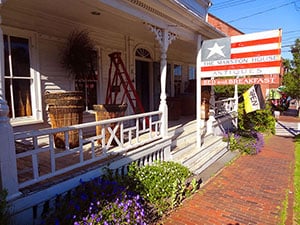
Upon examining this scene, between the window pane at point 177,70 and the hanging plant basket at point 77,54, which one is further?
the window pane at point 177,70

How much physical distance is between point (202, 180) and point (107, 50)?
3.77 meters

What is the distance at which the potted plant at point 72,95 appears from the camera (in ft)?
12.5

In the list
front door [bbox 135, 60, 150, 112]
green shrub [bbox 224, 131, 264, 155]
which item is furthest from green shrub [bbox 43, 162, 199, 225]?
front door [bbox 135, 60, 150, 112]

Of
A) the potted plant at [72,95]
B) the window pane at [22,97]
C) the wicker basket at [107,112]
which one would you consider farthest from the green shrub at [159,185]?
the window pane at [22,97]

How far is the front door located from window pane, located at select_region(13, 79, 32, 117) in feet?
11.8

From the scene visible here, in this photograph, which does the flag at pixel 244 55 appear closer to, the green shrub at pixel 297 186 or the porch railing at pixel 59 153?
the porch railing at pixel 59 153

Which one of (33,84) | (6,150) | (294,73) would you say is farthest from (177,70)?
(294,73)

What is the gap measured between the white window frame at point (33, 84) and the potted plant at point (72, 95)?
24.1 inches

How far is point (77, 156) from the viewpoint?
3.65 m

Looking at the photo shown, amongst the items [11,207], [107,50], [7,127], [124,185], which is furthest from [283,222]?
[107,50]

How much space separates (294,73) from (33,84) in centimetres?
1711

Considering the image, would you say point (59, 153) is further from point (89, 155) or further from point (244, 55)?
point (244, 55)

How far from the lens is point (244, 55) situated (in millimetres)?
4590

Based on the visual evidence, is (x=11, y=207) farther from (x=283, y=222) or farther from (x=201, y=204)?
(x=283, y=222)
